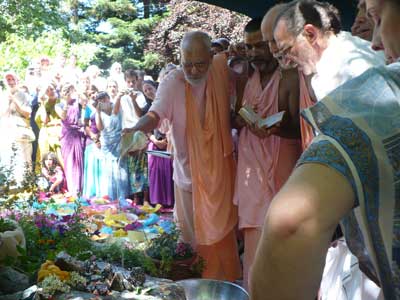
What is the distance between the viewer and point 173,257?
11.3 feet

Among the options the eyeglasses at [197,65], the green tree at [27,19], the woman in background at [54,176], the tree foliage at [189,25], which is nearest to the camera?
the eyeglasses at [197,65]

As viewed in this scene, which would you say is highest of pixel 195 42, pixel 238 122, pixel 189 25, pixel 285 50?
pixel 189 25

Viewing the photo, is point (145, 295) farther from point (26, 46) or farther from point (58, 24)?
point (58, 24)

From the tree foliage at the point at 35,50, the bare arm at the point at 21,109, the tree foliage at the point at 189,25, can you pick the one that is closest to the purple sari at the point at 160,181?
the bare arm at the point at 21,109

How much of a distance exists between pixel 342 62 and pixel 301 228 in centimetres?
164

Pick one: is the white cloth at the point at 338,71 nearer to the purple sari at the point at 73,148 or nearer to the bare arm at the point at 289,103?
the bare arm at the point at 289,103

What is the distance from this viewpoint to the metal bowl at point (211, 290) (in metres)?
2.74

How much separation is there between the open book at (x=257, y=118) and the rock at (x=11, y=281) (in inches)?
62.4

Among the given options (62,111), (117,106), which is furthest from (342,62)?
(62,111)

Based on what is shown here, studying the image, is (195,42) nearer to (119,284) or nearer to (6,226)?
(6,226)

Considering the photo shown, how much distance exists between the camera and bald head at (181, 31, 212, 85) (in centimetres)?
362

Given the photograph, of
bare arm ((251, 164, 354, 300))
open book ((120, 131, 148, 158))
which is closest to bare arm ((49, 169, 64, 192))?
open book ((120, 131, 148, 158))

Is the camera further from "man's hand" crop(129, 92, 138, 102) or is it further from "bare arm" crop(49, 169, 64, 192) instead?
"bare arm" crop(49, 169, 64, 192)

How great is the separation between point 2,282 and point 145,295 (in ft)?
2.26
